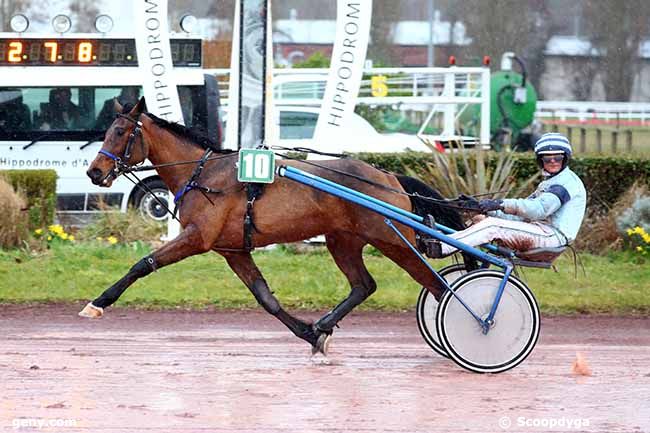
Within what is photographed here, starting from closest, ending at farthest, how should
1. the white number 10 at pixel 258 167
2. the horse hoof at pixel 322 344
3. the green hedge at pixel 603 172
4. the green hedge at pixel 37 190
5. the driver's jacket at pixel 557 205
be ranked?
the driver's jacket at pixel 557 205 → the white number 10 at pixel 258 167 → the horse hoof at pixel 322 344 → the green hedge at pixel 37 190 → the green hedge at pixel 603 172

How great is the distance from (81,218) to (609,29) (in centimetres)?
1125

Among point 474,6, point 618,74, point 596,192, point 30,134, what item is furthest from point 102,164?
point 618,74

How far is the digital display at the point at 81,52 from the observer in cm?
1535

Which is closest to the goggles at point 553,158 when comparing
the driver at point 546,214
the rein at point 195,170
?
the driver at point 546,214

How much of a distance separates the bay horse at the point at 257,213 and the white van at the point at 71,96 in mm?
7460

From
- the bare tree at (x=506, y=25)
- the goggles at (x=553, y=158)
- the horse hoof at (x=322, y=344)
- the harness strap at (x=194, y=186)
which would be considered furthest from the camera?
the bare tree at (x=506, y=25)

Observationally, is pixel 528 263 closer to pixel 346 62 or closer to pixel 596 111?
pixel 346 62

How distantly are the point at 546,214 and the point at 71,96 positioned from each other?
9678 millimetres

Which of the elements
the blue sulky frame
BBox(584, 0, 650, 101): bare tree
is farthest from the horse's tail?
BBox(584, 0, 650, 101): bare tree

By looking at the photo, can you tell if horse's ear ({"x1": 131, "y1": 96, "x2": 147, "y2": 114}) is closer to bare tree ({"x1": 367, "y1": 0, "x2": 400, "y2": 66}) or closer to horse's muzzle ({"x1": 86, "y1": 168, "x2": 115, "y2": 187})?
horse's muzzle ({"x1": 86, "y1": 168, "x2": 115, "y2": 187})

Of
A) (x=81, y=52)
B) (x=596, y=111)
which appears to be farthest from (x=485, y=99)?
(x=596, y=111)

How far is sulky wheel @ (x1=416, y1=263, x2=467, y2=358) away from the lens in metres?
7.82

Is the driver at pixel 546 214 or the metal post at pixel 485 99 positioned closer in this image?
the driver at pixel 546 214

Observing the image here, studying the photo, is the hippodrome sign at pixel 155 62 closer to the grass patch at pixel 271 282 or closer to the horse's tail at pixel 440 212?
the grass patch at pixel 271 282
